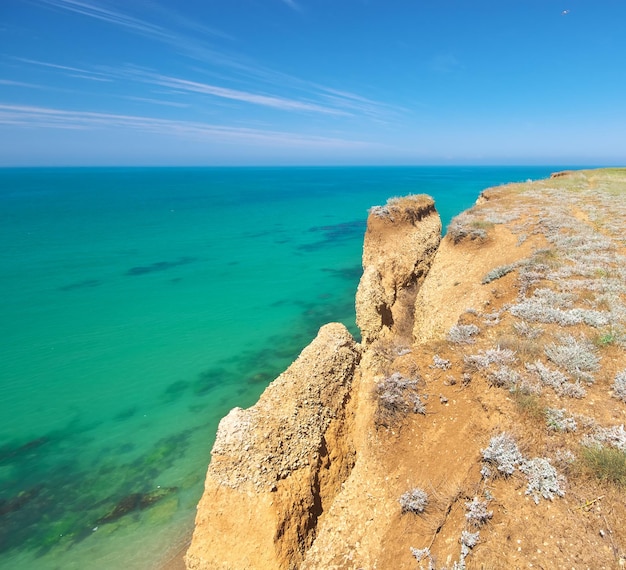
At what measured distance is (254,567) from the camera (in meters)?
7.87

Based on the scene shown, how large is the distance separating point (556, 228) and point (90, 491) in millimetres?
24218

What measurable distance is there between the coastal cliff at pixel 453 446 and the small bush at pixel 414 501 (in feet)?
0.09

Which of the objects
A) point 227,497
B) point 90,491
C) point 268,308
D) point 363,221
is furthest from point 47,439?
point 363,221

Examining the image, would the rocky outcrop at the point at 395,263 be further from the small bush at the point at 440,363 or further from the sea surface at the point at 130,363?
the small bush at the point at 440,363

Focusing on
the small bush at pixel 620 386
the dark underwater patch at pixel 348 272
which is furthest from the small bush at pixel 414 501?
the dark underwater patch at pixel 348 272

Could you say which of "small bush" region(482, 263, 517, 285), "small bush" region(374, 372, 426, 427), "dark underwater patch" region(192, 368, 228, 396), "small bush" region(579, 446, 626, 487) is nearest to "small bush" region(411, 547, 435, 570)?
"small bush" region(374, 372, 426, 427)

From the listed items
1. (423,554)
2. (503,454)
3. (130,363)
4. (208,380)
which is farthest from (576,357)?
(130,363)

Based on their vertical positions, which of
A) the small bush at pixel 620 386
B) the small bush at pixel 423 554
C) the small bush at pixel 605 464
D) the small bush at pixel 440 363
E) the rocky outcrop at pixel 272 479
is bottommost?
the rocky outcrop at pixel 272 479

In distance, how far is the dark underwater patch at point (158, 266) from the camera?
134ft

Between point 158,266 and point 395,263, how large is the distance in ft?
106

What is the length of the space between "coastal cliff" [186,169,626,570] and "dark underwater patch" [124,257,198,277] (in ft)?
116

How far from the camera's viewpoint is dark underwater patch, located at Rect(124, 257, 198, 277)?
4078cm

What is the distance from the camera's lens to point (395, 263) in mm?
21172

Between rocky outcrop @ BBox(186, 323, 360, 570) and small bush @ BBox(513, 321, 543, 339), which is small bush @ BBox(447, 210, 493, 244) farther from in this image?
rocky outcrop @ BBox(186, 323, 360, 570)
